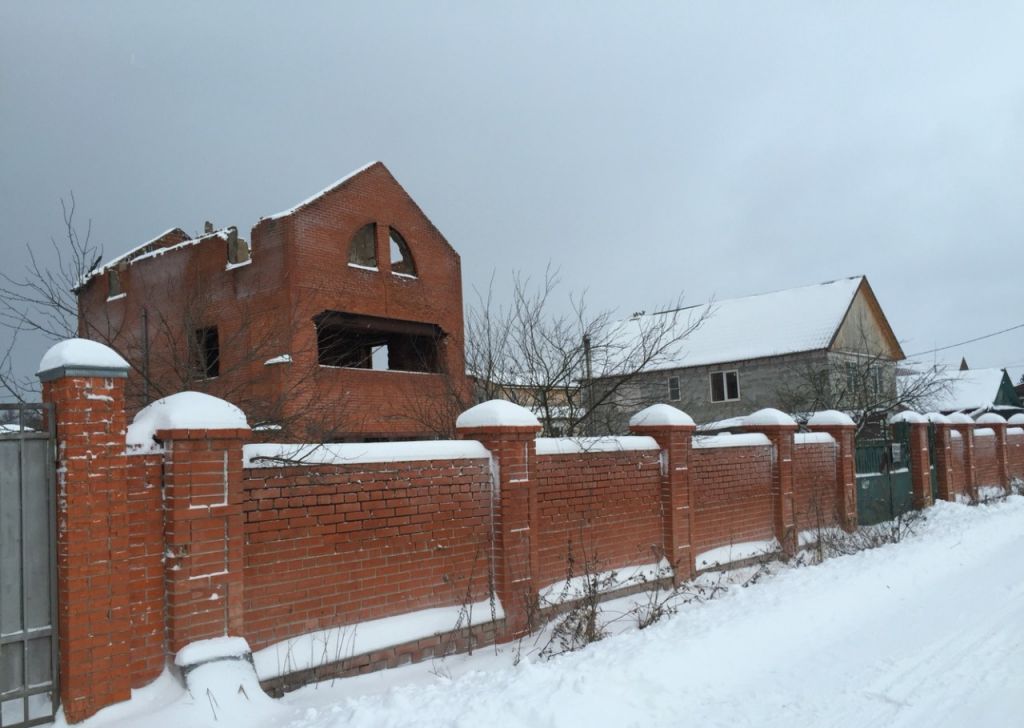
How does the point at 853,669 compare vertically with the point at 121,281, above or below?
below

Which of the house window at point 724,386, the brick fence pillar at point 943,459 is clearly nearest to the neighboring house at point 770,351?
the house window at point 724,386

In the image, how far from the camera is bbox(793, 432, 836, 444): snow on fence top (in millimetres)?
11844

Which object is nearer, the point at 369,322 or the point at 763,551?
the point at 763,551

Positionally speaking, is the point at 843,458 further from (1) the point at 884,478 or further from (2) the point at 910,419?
(2) the point at 910,419

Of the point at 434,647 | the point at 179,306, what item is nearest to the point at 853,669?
the point at 434,647

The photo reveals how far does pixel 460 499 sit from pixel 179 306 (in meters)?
12.7

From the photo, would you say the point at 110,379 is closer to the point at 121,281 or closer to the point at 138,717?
the point at 138,717

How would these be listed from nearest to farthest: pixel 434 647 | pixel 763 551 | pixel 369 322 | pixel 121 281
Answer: pixel 434 647
pixel 763 551
pixel 369 322
pixel 121 281

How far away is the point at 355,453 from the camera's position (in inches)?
227

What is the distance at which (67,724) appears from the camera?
4.17m

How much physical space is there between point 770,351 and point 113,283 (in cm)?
2270

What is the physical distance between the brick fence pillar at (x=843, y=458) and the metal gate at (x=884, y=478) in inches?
29.3

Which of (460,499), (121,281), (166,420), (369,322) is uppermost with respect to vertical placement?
(121,281)

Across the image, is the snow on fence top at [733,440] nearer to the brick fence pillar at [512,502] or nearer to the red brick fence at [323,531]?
the red brick fence at [323,531]
